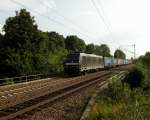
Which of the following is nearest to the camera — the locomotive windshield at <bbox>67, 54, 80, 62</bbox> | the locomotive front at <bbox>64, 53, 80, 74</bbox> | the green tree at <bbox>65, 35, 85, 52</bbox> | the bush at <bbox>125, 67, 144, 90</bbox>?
the bush at <bbox>125, 67, 144, 90</bbox>

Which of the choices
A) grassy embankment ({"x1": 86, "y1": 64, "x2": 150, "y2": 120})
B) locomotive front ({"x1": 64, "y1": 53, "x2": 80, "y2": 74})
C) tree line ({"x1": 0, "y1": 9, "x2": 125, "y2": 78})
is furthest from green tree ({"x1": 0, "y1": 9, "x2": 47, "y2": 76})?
grassy embankment ({"x1": 86, "y1": 64, "x2": 150, "y2": 120})

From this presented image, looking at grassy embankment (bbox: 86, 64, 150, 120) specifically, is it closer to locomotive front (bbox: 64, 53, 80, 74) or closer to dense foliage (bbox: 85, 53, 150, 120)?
dense foliage (bbox: 85, 53, 150, 120)

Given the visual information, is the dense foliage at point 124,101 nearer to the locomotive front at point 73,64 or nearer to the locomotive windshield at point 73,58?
the locomotive front at point 73,64

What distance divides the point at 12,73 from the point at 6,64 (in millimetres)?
1728

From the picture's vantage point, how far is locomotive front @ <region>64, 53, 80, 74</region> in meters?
41.6

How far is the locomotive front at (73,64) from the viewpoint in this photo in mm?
41594

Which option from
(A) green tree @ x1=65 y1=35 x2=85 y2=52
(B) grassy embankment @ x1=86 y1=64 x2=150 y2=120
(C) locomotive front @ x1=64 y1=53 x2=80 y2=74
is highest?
(A) green tree @ x1=65 y1=35 x2=85 y2=52

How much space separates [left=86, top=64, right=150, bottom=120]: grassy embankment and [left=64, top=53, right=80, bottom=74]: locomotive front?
1252 centimetres

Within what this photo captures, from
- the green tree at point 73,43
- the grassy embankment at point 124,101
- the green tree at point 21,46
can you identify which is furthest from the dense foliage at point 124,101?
the green tree at point 73,43

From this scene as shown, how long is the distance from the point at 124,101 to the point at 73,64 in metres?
24.6

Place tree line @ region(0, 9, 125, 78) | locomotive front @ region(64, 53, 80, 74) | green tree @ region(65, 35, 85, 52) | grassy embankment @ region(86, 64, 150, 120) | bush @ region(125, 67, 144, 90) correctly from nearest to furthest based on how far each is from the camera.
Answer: grassy embankment @ region(86, 64, 150, 120) < bush @ region(125, 67, 144, 90) < locomotive front @ region(64, 53, 80, 74) < tree line @ region(0, 9, 125, 78) < green tree @ region(65, 35, 85, 52)

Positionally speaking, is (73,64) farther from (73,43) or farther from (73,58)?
(73,43)

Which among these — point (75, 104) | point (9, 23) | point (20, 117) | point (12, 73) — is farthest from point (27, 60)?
point (20, 117)

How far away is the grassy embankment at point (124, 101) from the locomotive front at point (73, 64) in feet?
41.1
